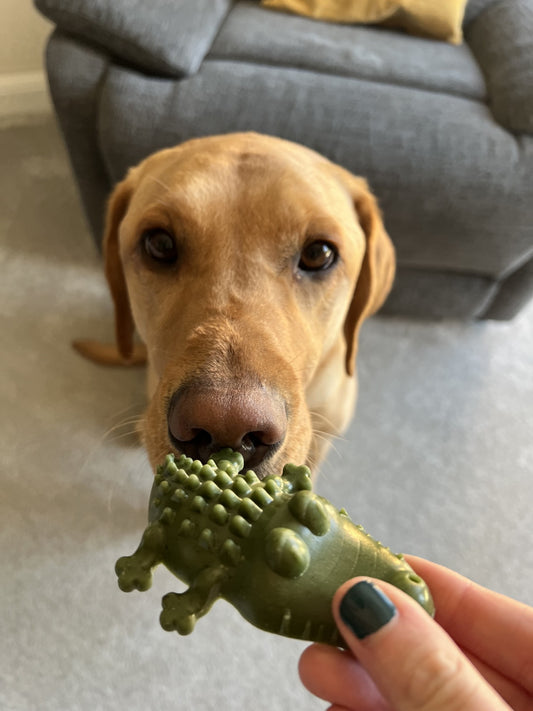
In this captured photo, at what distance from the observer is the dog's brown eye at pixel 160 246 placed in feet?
4.52

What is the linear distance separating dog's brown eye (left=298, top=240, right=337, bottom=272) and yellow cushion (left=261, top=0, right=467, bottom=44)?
192 centimetres

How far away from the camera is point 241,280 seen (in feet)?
4.14

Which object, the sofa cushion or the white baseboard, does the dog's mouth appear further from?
the white baseboard

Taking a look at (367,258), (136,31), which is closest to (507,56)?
(367,258)

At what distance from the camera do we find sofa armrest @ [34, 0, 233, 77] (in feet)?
6.97

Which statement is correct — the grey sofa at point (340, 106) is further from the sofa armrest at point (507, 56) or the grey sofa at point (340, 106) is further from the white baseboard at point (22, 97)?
the white baseboard at point (22, 97)

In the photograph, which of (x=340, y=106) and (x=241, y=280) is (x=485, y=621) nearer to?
(x=241, y=280)

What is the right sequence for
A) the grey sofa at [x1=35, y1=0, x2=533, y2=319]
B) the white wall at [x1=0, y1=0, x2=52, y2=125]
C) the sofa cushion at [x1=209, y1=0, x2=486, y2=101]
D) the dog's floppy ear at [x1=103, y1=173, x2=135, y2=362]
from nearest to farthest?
the dog's floppy ear at [x1=103, y1=173, x2=135, y2=362] < the grey sofa at [x1=35, y1=0, x2=533, y2=319] < the sofa cushion at [x1=209, y1=0, x2=486, y2=101] < the white wall at [x1=0, y1=0, x2=52, y2=125]

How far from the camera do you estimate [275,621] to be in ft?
2.19

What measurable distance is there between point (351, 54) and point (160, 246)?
1591 mm

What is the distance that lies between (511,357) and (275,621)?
2.46 meters

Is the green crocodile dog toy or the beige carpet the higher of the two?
the green crocodile dog toy

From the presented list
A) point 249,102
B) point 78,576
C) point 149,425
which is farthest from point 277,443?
point 249,102

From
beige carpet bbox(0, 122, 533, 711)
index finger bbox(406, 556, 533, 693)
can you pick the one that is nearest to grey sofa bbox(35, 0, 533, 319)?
beige carpet bbox(0, 122, 533, 711)
